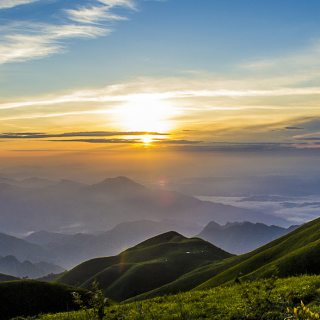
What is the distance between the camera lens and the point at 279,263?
42750 millimetres

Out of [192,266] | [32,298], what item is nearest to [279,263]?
[32,298]

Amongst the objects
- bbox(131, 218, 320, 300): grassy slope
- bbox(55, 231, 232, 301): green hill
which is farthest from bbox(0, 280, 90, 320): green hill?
bbox(55, 231, 232, 301): green hill

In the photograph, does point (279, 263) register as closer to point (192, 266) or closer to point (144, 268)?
point (192, 266)

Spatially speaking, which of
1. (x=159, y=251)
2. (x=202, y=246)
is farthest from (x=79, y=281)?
(x=202, y=246)

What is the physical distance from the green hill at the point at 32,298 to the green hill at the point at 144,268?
59931 mm

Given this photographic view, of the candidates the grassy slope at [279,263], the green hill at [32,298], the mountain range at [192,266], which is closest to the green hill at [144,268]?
the mountain range at [192,266]

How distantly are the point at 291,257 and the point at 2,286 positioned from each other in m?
56.7

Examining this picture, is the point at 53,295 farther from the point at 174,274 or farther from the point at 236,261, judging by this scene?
the point at 174,274

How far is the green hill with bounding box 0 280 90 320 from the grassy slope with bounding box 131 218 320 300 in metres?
23.2

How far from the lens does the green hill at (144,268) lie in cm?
10919

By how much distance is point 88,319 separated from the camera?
17250mm

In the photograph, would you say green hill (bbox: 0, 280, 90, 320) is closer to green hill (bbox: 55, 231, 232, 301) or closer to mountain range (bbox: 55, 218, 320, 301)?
mountain range (bbox: 55, 218, 320, 301)

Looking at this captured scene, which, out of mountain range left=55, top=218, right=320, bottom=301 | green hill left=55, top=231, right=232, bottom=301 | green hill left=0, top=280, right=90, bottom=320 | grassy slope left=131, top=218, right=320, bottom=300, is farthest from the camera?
green hill left=55, top=231, right=232, bottom=301

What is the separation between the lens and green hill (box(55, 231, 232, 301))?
109188mm
